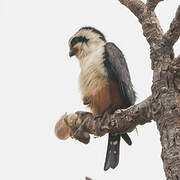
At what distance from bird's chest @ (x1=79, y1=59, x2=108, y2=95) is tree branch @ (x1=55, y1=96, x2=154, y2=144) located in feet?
2.49

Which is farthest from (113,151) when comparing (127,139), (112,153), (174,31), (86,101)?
(174,31)

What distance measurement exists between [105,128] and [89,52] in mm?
1852

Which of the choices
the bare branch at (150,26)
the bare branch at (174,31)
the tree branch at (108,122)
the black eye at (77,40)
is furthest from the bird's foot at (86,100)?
the bare branch at (174,31)

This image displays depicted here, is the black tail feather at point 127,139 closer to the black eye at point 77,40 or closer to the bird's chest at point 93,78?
the bird's chest at point 93,78

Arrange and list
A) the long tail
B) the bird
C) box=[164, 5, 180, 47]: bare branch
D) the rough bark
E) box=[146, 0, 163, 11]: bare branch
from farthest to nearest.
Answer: the bird < the long tail < box=[146, 0, 163, 11]: bare branch < box=[164, 5, 180, 47]: bare branch < the rough bark

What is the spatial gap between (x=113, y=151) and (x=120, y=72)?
902 millimetres

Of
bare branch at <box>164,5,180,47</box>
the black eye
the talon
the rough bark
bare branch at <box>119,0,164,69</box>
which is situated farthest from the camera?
the black eye

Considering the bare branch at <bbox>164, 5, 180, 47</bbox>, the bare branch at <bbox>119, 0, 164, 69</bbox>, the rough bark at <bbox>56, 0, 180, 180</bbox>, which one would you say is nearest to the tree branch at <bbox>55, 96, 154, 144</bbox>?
the rough bark at <bbox>56, 0, 180, 180</bbox>

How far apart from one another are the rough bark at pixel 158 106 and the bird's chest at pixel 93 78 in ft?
2.72

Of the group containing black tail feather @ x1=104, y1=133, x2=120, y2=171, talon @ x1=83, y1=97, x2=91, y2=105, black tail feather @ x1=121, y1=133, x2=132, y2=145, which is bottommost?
black tail feather @ x1=104, y1=133, x2=120, y2=171

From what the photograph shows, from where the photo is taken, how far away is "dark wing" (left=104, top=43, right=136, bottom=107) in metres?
4.59

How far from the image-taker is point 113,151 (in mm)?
4344

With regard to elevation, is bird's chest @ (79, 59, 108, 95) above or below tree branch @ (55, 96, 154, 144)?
above

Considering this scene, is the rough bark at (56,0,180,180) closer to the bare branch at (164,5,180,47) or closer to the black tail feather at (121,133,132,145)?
the bare branch at (164,5,180,47)
